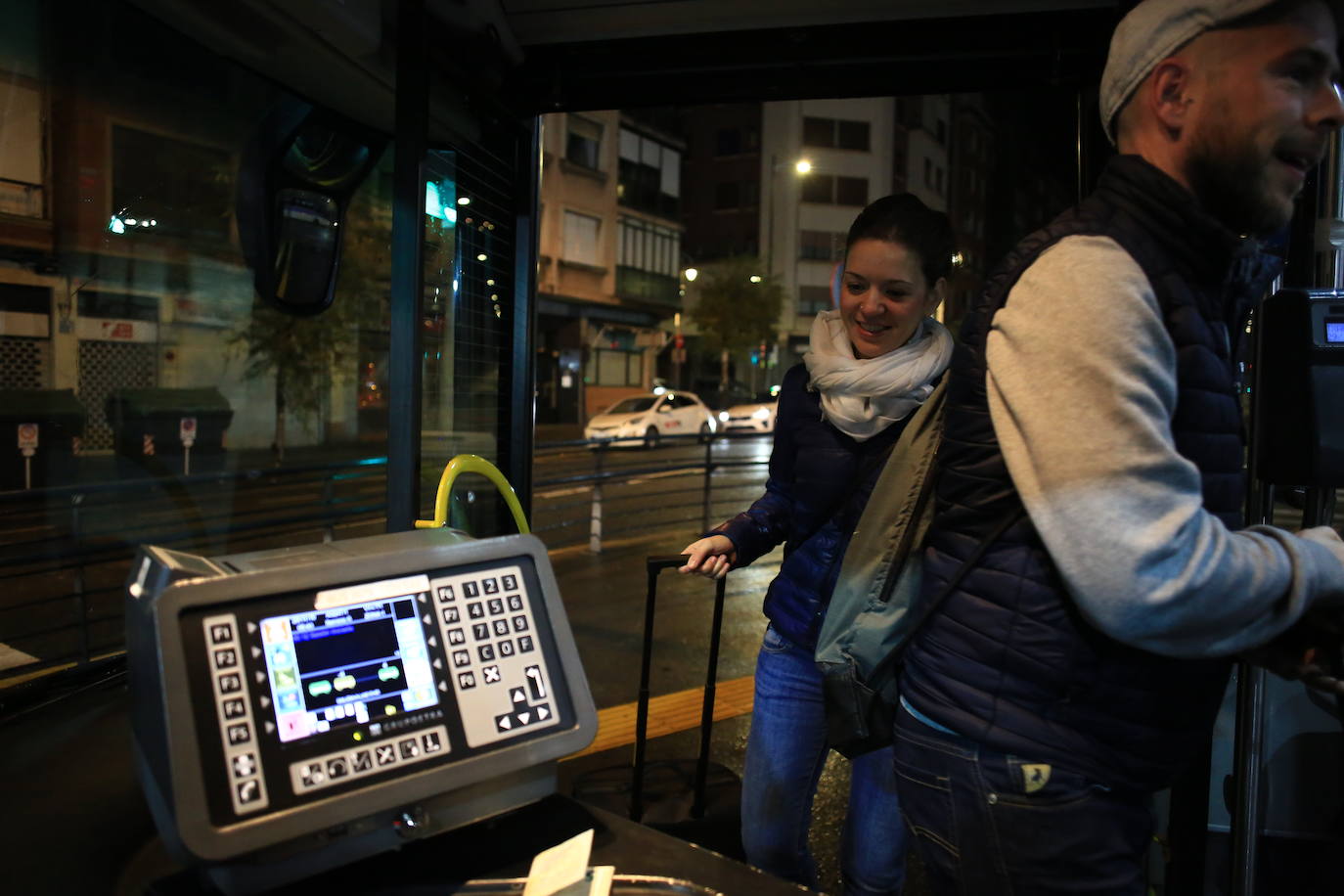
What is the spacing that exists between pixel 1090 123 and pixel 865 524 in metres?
1.42

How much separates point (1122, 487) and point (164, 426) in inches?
151

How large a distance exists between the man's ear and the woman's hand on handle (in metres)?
1.24

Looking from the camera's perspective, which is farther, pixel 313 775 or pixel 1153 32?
pixel 1153 32

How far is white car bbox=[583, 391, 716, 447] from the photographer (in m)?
21.9

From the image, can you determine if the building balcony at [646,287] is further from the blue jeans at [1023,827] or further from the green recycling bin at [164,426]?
the blue jeans at [1023,827]

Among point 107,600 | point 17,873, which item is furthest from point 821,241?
point 17,873

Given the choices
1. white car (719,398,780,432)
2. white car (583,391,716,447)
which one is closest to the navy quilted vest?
white car (583,391,716,447)

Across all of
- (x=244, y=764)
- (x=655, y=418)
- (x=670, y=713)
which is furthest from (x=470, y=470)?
(x=655, y=418)

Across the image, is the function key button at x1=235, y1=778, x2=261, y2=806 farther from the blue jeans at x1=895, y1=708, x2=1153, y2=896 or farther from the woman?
the woman

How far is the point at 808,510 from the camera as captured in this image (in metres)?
2.10

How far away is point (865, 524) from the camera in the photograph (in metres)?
1.70

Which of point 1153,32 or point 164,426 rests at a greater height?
point 1153,32

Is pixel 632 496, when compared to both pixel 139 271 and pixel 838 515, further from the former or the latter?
pixel 838 515

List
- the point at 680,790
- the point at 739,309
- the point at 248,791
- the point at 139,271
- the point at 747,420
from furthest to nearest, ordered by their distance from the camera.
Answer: the point at 739,309 < the point at 747,420 < the point at 680,790 < the point at 139,271 < the point at 248,791
